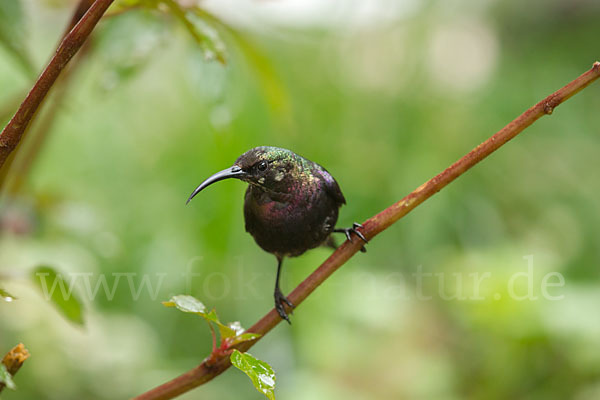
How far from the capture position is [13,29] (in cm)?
102

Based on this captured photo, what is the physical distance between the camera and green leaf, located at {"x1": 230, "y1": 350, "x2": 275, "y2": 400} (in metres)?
0.76

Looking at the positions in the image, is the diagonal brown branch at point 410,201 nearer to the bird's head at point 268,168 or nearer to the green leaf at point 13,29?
the bird's head at point 268,168

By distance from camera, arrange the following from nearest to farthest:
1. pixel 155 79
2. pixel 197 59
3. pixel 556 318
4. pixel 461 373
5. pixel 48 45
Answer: pixel 197 59 → pixel 556 318 → pixel 461 373 → pixel 48 45 → pixel 155 79

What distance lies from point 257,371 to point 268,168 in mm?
621

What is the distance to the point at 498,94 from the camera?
4.12 meters

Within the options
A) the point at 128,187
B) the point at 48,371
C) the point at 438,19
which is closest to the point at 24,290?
the point at 48,371

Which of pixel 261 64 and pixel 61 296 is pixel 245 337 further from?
pixel 261 64

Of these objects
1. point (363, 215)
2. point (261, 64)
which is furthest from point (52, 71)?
point (363, 215)

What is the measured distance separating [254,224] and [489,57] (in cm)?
334

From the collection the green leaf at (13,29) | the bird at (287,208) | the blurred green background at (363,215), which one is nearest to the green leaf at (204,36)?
the green leaf at (13,29)

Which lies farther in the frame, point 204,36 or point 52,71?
point 204,36

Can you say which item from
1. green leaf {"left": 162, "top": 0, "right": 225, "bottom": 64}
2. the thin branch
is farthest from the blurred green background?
the thin branch

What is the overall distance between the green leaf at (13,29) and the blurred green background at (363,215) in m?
1.24

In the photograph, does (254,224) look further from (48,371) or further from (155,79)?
(155,79)
